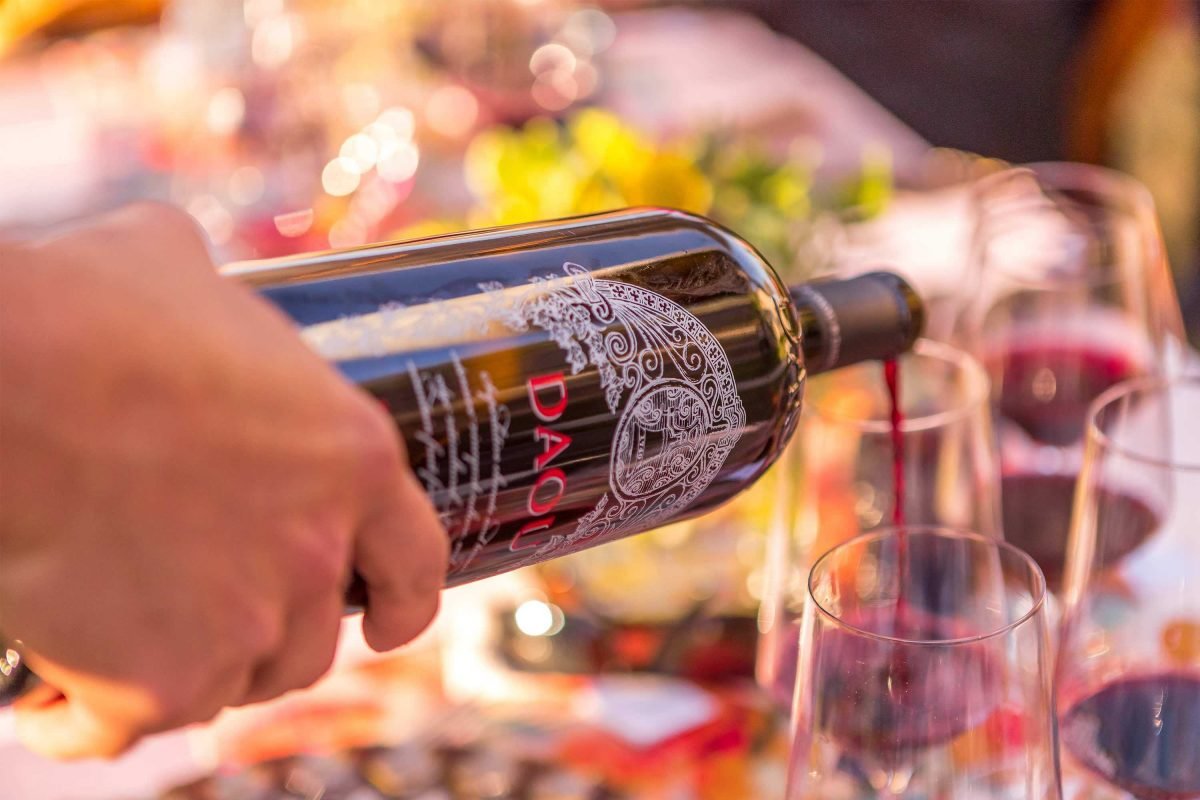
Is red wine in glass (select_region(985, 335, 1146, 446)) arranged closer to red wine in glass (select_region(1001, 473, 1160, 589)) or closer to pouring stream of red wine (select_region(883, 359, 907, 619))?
red wine in glass (select_region(1001, 473, 1160, 589))

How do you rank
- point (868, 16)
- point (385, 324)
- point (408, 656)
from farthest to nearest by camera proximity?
point (868, 16)
point (408, 656)
point (385, 324)

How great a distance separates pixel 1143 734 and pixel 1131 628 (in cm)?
6

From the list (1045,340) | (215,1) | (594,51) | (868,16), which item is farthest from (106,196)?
(868,16)

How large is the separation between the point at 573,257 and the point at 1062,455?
555mm

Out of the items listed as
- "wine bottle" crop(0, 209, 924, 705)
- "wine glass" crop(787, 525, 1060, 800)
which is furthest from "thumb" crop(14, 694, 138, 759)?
"wine glass" crop(787, 525, 1060, 800)

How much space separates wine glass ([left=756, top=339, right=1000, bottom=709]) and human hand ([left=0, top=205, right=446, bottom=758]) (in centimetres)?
38

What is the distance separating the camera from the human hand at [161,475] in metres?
0.39

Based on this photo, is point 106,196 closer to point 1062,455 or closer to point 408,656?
point 408,656

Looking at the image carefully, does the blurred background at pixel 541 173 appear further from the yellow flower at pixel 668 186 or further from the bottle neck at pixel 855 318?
the bottle neck at pixel 855 318

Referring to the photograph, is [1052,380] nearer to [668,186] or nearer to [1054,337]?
[1054,337]

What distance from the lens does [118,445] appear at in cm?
39

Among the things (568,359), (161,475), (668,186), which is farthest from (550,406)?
(668,186)

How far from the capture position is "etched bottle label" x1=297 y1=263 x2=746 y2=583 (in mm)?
515

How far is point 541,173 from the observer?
1.06m
